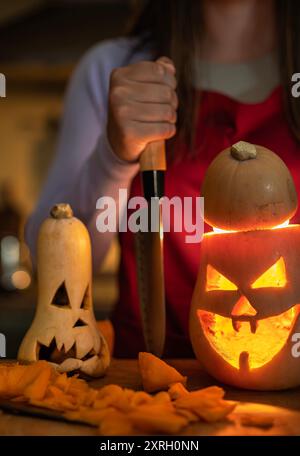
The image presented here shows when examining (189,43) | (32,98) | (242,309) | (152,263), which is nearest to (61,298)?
(152,263)

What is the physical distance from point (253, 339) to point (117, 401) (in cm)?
18

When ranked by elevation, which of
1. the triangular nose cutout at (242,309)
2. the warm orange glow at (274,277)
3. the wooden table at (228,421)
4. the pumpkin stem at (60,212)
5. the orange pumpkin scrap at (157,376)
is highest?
the pumpkin stem at (60,212)

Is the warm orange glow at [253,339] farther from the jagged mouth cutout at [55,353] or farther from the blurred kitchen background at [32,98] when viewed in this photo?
the blurred kitchen background at [32,98]

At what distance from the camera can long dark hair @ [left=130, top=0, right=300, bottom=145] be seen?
2.98 ft

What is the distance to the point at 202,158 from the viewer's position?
914 millimetres

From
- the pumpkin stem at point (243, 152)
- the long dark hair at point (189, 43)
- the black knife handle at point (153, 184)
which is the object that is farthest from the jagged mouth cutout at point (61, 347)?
the long dark hair at point (189, 43)

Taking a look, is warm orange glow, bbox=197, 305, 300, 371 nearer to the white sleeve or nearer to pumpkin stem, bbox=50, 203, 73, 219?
pumpkin stem, bbox=50, 203, 73, 219

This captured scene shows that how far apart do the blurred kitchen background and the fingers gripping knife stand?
155cm

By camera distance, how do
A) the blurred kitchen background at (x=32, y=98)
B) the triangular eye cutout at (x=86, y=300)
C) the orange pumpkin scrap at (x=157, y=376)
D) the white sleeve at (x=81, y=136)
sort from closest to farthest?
the orange pumpkin scrap at (x=157, y=376) → the triangular eye cutout at (x=86, y=300) → the white sleeve at (x=81, y=136) → the blurred kitchen background at (x=32, y=98)

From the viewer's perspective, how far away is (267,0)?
98 centimetres

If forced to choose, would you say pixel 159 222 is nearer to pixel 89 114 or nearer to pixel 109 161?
pixel 109 161

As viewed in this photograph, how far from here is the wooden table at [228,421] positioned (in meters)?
0.49

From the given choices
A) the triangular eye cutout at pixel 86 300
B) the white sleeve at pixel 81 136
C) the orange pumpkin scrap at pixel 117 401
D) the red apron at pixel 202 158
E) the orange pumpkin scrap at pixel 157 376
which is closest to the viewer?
the orange pumpkin scrap at pixel 117 401

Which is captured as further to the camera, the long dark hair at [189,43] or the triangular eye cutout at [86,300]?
the long dark hair at [189,43]
